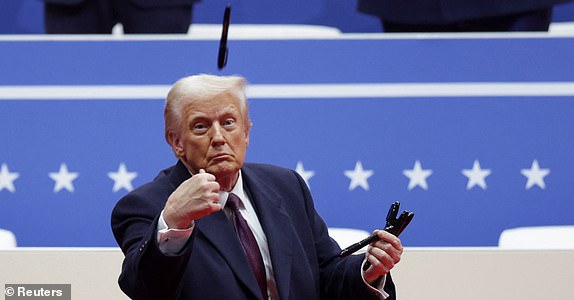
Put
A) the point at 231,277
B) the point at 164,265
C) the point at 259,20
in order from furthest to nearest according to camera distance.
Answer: the point at 259,20 → the point at 231,277 → the point at 164,265

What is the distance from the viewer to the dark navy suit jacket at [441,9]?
264 cm

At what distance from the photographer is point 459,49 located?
8.30 feet

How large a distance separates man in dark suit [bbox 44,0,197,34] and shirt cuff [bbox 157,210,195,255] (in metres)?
1.43

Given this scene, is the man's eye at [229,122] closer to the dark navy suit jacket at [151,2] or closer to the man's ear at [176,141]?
the man's ear at [176,141]

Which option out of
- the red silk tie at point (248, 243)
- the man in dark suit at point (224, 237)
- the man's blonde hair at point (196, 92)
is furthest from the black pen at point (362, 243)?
the man's blonde hair at point (196, 92)

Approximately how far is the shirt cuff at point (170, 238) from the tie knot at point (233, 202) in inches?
7.6

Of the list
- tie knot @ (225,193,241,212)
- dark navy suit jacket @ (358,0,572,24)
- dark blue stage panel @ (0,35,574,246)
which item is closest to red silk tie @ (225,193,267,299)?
tie knot @ (225,193,241,212)

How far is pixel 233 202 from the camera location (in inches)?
63.5

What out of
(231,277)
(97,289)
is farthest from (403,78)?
(231,277)

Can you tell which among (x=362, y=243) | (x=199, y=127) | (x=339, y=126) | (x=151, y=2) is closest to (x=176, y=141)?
(x=199, y=127)

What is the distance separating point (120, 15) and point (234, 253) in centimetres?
140

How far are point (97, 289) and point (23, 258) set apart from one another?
15cm

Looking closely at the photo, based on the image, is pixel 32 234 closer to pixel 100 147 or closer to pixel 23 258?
pixel 100 147

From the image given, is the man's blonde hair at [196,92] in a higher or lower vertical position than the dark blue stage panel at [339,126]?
higher
